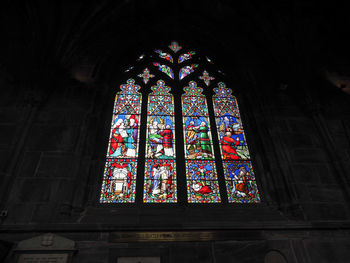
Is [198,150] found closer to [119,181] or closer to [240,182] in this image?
[240,182]

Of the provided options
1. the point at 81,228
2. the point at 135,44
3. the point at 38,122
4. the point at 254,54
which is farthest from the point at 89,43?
the point at 81,228

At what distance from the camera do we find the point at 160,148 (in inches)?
237

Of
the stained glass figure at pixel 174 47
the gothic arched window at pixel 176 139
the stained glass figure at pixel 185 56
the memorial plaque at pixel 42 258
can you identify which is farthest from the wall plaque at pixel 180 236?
the stained glass figure at pixel 174 47

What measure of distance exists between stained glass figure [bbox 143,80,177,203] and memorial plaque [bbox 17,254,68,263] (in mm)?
1673

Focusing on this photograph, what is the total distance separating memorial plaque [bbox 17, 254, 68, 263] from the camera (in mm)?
3984

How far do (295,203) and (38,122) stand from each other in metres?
5.13

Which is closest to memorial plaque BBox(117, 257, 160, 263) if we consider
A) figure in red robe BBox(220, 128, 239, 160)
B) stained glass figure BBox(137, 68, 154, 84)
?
figure in red robe BBox(220, 128, 239, 160)

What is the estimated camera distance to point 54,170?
17.1 feet

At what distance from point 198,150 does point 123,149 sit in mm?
1555

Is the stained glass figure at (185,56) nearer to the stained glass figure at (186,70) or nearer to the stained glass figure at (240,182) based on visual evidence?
the stained glass figure at (186,70)

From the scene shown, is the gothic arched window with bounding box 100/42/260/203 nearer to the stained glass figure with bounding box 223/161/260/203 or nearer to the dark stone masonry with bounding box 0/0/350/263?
the stained glass figure with bounding box 223/161/260/203

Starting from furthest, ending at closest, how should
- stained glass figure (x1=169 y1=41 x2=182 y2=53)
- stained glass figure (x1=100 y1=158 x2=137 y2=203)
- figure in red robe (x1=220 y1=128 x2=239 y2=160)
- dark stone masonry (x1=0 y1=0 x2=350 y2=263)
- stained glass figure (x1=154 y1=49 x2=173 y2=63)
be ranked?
stained glass figure (x1=169 y1=41 x2=182 y2=53) < stained glass figure (x1=154 y1=49 x2=173 y2=63) < figure in red robe (x1=220 y1=128 x2=239 y2=160) < stained glass figure (x1=100 y1=158 x2=137 y2=203) < dark stone masonry (x1=0 y1=0 x2=350 y2=263)

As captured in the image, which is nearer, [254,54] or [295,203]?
[295,203]

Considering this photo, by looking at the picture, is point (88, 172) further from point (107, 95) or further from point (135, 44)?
point (135, 44)
